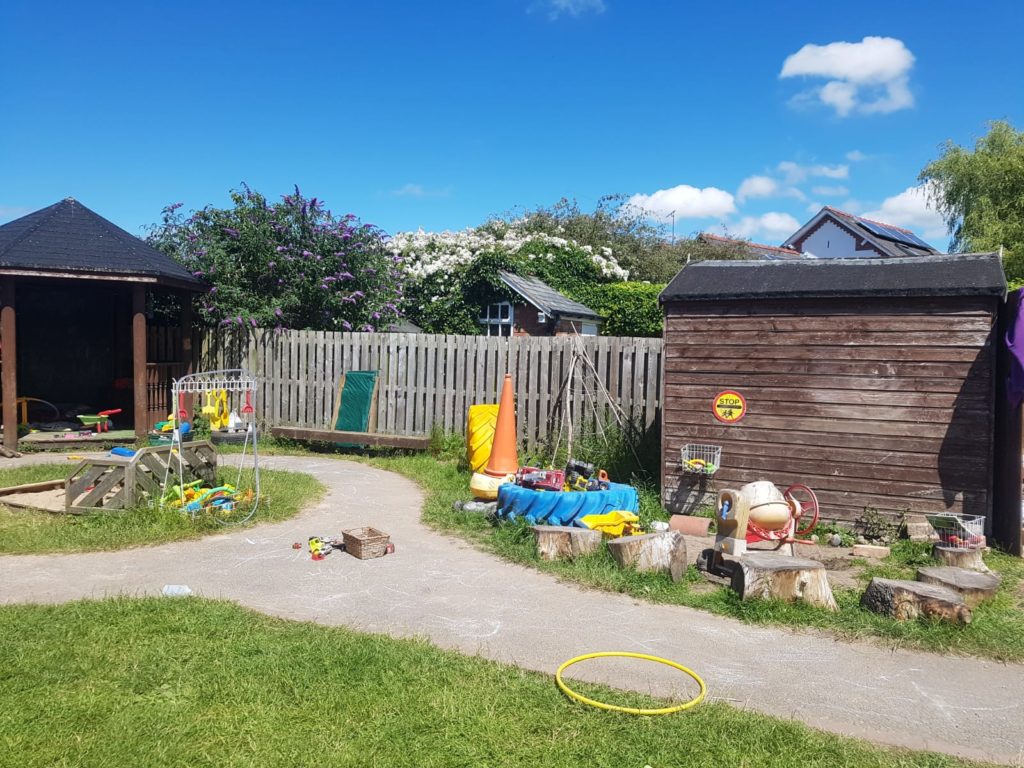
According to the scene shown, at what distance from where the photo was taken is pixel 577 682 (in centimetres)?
432

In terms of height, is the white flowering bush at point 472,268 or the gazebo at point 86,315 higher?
the white flowering bush at point 472,268

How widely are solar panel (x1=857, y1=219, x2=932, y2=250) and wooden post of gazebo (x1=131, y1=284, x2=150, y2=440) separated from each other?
30.9 m

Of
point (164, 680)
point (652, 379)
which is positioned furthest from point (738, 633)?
point (652, 379)

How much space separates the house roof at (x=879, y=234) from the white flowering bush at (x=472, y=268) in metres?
12.5

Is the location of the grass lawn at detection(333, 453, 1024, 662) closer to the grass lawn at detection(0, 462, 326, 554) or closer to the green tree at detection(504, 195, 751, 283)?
the grass lawn at detection(0, 462, 326, 554)

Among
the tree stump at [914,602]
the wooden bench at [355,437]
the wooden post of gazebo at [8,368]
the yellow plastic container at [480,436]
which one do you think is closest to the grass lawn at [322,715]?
the tree stump at [914,602]

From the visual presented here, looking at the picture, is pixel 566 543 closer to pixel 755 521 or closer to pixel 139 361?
pixel 755 521

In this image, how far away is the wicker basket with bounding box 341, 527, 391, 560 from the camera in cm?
689

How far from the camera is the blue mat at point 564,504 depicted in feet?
24.4

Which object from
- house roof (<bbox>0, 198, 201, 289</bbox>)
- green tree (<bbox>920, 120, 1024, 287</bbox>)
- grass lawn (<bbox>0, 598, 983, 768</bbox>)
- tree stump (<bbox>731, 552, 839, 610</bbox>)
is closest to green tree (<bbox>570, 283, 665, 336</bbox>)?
green tree (<bbox>920, 120, 1024, 287</bbox>)

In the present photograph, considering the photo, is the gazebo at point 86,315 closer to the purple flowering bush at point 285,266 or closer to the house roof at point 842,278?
the purple flowering bush at point 285,266

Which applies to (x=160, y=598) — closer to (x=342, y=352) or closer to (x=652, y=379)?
(x=652, y=379)

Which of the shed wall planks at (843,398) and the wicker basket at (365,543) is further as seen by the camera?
the shed wall planks at (843,398)

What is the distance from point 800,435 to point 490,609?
14.2 ft
